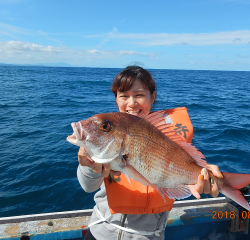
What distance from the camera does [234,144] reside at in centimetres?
914

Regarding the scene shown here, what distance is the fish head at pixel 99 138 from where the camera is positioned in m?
1.78

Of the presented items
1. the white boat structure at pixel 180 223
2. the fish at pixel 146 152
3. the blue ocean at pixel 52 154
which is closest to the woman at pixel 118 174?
the fish at pixel 146 152

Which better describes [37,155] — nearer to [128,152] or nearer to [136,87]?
[136,87]

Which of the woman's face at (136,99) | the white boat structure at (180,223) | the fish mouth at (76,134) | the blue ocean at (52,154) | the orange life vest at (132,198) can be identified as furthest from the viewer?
the blue ocean at (52,154)

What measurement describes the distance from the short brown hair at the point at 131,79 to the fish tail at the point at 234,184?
4.90ft

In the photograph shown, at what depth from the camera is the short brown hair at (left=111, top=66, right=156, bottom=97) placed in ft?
9.16

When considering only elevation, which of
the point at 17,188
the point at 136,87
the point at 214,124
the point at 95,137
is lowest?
the point at 17,188

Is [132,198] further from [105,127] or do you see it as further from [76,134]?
[76,134]

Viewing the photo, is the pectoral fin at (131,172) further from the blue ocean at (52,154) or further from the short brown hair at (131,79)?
the blue ocean at (52,154)

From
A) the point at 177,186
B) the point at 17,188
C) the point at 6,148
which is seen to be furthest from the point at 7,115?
the point at 177,186

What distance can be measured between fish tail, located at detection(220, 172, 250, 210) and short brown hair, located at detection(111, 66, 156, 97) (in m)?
1.49

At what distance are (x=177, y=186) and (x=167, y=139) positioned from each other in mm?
500

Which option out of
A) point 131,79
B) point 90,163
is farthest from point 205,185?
point 131,79

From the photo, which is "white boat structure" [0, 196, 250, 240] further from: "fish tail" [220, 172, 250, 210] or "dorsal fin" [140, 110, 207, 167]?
"dorsal fin" [140, 110, 207, 167]
